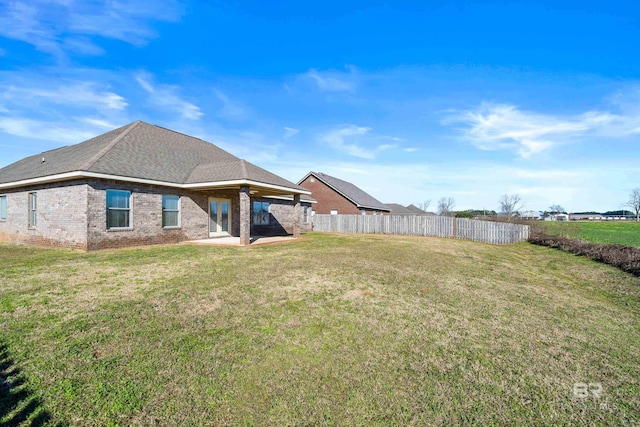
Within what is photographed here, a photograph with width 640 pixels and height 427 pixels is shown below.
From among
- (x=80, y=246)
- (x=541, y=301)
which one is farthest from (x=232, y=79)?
(x=541, y=301)

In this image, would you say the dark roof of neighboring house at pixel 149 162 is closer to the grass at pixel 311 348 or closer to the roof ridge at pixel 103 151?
the roof ridge at pixel 103 151

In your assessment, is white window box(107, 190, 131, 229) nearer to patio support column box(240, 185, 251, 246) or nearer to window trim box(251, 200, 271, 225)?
patio support column box(240, 185, 251, 246)

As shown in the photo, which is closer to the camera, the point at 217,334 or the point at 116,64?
the point at 217,334

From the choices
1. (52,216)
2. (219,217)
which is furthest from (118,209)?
(219,217)

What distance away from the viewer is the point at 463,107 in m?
15.0

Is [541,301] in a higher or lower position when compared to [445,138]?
lower

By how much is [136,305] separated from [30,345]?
157 cm

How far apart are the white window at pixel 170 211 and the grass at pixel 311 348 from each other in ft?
20.6

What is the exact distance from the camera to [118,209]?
1234 cm

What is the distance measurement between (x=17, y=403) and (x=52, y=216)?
43.7 ft

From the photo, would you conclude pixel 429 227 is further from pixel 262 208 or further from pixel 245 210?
pixel 245 210

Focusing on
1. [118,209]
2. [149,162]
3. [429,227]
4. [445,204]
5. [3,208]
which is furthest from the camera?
[445,204]

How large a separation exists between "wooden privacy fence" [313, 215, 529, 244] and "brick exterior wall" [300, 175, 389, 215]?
5.46 meters

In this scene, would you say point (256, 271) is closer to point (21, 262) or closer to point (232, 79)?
point (21, 262)
